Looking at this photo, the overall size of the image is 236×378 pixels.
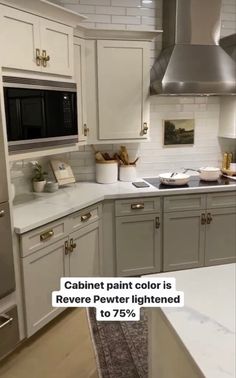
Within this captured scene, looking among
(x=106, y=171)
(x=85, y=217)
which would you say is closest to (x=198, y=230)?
(x=106, y=171)

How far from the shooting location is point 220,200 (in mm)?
3062

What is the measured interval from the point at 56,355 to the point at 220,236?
1.76 metres

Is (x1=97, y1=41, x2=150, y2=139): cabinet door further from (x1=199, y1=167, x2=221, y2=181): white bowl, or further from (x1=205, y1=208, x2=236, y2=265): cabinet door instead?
(x1=205, y1=208, x2=236, y2=265): cabinet door

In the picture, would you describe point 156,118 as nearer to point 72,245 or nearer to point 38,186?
point 38,186

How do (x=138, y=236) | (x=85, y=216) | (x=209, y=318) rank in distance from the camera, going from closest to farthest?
(x=209, y=318), (x=85, y=216), (x=138, y=236)

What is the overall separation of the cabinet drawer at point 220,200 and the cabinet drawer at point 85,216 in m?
1.02

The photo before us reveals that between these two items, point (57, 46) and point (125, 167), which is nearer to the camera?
point (57, 46)

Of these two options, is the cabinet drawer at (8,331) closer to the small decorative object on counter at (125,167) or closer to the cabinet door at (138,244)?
the cabinet door at (138,244)

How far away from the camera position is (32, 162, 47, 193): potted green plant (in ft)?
9.32

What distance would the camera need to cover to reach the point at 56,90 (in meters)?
2.38

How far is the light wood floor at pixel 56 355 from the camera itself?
2.05 m

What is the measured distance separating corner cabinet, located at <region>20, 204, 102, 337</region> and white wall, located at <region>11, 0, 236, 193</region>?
68cm

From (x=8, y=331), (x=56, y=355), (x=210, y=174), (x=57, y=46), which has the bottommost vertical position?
(x=56, y=355)

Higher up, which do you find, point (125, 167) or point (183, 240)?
point (125, 167)
